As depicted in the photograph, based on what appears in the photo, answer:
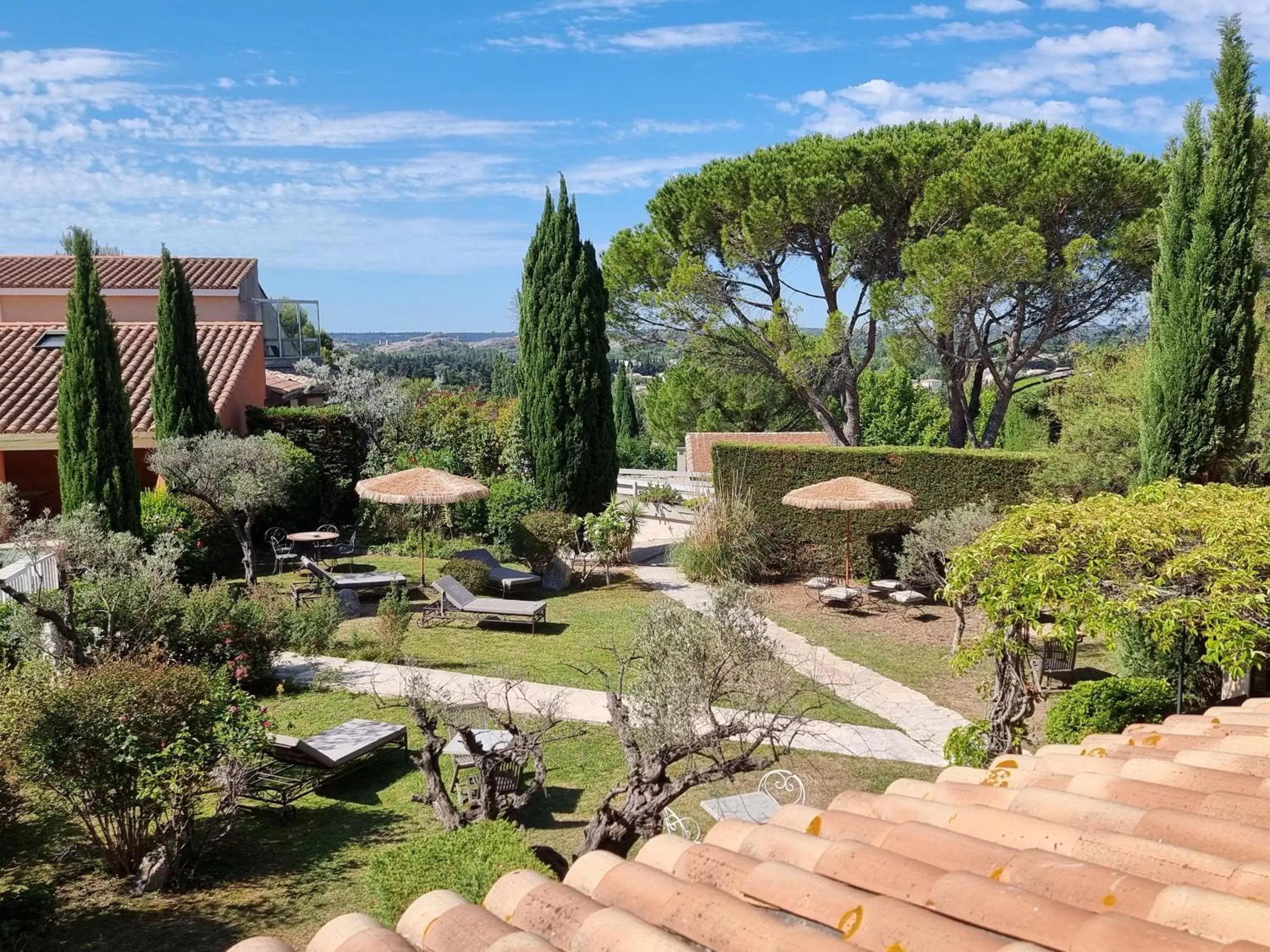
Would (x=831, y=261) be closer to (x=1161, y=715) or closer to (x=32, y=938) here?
(x=1161, y=715)

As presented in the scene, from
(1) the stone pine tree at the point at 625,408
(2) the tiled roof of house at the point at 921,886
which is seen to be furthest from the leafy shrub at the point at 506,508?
(1) the stone pine tree at the point at 625,408

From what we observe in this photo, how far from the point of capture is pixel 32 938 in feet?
18.2

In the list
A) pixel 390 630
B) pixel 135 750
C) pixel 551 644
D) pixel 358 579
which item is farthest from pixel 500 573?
pixel 135 750

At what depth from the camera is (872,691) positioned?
452 inches

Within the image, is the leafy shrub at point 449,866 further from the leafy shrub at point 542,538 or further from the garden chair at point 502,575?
the leafy shrub at point 542,538

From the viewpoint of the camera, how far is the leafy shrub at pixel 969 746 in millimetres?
7859

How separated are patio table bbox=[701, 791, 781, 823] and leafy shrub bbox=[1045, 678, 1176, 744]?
281 centimetres

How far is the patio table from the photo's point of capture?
286 inches

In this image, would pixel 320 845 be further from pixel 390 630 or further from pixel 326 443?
pixel 326 443

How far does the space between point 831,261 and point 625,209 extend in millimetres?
6622

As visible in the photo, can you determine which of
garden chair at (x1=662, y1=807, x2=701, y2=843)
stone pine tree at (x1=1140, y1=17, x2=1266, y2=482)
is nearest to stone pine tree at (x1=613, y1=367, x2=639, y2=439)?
stone pine tree at (x1=1140, y1=17, x2=1266, y2=482)

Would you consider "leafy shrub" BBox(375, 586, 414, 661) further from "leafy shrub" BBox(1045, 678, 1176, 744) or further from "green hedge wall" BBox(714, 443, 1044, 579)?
"leafy shrub" BBox(1045, 678, 1176, 744)

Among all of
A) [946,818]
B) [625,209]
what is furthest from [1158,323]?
[625,209]

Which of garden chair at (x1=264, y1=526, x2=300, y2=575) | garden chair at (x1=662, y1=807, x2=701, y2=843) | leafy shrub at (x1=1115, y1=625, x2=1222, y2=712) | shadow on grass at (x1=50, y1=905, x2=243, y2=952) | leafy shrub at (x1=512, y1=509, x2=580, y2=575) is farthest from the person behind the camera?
leafy shrub at (x1=512, y1=509, x2=580, y2=575)
